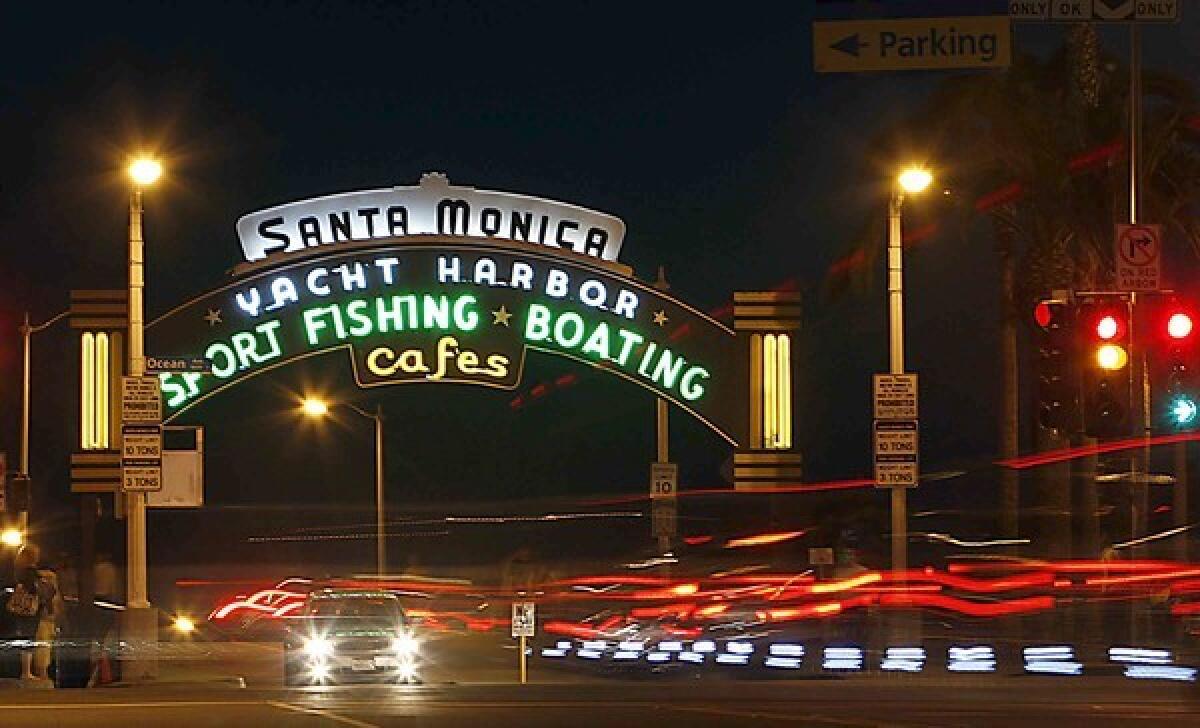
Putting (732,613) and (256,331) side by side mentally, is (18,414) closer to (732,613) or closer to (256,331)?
(256,331)

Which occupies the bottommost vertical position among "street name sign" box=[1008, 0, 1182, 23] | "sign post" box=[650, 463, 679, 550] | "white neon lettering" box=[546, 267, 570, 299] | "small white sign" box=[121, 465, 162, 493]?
"sign post" box=[650, 463, 679, 550]

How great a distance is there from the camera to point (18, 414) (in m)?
59.8

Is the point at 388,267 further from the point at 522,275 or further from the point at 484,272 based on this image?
the point at 522,275

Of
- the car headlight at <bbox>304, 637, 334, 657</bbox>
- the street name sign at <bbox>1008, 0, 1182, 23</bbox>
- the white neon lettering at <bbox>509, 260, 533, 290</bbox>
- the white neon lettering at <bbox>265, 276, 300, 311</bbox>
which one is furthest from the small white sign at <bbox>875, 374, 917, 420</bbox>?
the street name sign at <bbox>1008, 0, 1182, 23</bbox>

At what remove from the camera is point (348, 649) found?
82.7 ft

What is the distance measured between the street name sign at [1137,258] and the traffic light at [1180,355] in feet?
2.78

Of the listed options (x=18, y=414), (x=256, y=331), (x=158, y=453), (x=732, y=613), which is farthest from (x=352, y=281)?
(x=18, y=414)

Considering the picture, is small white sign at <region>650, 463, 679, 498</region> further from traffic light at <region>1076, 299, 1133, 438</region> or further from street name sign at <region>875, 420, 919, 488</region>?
traffic light at <region>1076, 299, 1133, 438</region>

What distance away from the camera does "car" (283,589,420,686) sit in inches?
987

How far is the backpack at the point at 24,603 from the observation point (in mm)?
24812

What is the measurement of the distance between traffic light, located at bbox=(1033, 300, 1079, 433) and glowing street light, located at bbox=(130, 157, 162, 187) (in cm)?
1302

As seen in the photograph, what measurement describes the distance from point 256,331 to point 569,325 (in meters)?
4.98

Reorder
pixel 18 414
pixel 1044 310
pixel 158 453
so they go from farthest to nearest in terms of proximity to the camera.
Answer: pixel 18 414
pixel 158 453
pixel 1044 310

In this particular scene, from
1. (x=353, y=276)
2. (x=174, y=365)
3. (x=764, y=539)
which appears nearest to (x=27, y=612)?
(x=174, y=365)
